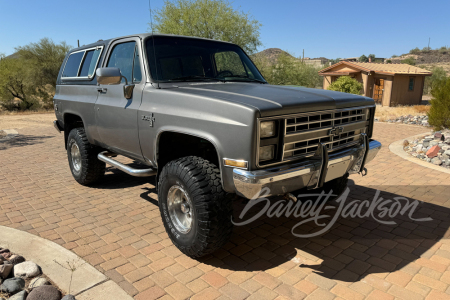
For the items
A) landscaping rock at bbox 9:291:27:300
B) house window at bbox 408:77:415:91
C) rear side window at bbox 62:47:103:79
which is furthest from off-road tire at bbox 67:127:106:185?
house window at bbox 408:77:415:91

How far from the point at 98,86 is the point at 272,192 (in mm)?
3042

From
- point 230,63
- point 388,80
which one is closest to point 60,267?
point 230,63

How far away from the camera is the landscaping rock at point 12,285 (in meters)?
2.78

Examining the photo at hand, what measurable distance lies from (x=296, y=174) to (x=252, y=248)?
1193mm

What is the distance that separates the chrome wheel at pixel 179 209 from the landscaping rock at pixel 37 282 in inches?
48.7

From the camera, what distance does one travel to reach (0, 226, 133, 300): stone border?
2.77 m

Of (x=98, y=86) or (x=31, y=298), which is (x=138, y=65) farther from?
(x=31, y=298)

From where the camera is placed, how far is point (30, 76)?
26.1m

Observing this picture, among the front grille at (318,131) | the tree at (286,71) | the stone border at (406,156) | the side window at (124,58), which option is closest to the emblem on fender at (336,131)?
the front grille at (318,131)

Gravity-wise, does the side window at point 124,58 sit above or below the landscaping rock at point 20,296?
above

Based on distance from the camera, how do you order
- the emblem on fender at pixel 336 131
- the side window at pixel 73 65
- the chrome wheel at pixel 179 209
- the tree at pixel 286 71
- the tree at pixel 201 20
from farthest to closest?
the tree at pixel 286 71 → the tree at pixel 201 20 → the side window at pixel 73 65 → the chrome wheel at pixel 179 209 → the emblem on fender at pixel 336 131

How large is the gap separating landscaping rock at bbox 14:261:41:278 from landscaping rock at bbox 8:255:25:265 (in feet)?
0.43

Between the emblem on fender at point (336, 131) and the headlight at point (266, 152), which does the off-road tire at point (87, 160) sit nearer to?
the headlight at point (266, 152)

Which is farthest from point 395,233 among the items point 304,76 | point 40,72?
point 40,72
